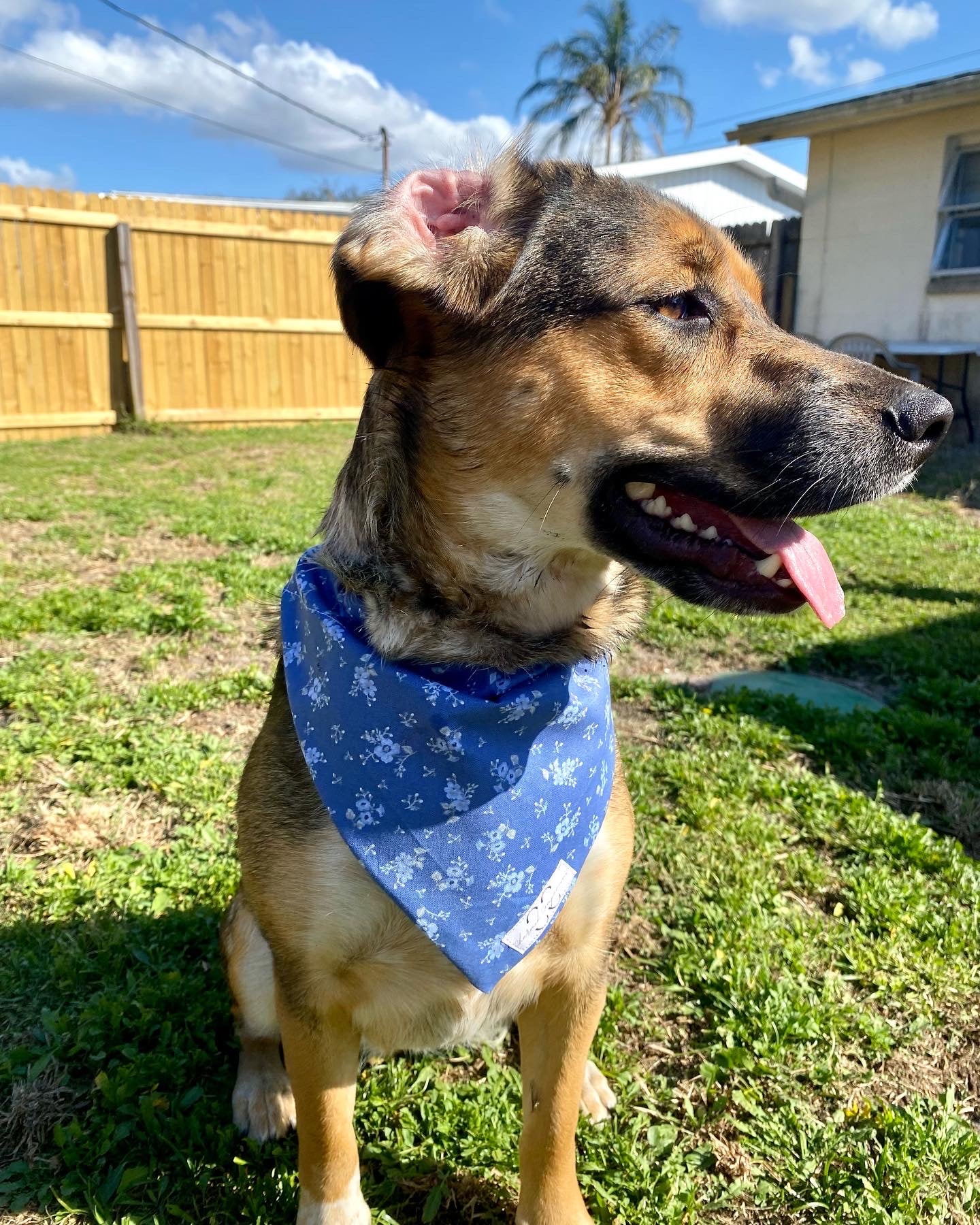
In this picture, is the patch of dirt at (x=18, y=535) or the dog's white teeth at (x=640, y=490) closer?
the dog's white teeth at (x=640, y=490)

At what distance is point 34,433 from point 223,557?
7.32 metres

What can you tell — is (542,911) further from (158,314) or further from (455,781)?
(158,314)

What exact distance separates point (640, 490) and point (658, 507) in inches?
2.2

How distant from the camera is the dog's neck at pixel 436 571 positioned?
2039 mm

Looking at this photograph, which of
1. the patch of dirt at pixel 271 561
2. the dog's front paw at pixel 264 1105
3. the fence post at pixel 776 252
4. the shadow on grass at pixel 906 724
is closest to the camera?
the dog's front paw at pixel 264 1105

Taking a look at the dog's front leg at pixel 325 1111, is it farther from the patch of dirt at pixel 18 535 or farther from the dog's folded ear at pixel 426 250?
the patch of dirt at pixel 18 535

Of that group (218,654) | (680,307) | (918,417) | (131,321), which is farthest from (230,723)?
(131,321)

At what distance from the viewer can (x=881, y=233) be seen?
1295 centimetres

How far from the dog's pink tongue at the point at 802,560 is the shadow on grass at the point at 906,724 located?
84.8 inches

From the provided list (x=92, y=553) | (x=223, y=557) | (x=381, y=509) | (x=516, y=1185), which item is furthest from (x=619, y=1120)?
(x=92, y=553)

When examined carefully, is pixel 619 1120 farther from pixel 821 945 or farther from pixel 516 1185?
pixel 821 945

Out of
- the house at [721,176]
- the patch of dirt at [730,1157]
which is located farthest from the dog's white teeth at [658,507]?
the house at [721,176]

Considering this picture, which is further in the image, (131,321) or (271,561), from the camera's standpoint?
(131,321)

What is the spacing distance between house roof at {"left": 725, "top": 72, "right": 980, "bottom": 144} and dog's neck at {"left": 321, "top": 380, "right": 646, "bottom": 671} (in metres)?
12.6
